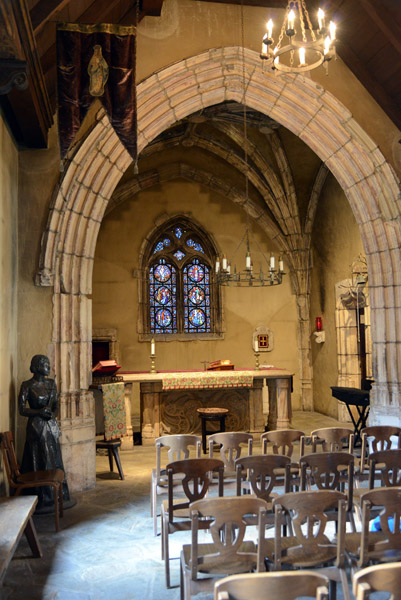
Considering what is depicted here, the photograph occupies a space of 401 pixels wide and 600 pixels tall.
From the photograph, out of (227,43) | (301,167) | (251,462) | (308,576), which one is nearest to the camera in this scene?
(308,576)

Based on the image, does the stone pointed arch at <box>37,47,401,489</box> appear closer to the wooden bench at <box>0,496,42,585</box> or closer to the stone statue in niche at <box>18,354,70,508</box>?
the stone statue in niche at <box>18,354,70,508</box>


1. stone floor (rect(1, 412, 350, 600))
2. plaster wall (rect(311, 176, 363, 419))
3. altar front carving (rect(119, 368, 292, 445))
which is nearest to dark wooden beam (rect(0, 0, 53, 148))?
stone floor (rect(1, 412, 350, 600))

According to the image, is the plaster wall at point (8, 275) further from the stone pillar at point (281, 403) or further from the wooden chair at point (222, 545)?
the stone pillar at point (281, 403)

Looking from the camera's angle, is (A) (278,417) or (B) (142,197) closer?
(A) (278,417)

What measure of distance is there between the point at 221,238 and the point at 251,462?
983cm

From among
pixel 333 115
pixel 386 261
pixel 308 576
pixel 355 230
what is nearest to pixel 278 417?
pixel 386 261

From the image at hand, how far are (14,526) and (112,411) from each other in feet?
11.1

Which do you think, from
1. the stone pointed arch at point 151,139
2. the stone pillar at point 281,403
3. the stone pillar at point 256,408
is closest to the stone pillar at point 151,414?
the stone pillar at point 256,408

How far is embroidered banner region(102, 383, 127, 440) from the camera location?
732 centimetres

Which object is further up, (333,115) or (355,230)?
(333,115)

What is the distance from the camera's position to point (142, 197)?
13211 mm

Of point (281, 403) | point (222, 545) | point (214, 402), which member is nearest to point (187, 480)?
point (222, 545)

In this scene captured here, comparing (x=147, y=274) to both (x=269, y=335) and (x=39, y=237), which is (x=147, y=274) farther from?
(x=39, y=237)

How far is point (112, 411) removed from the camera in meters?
7.37
